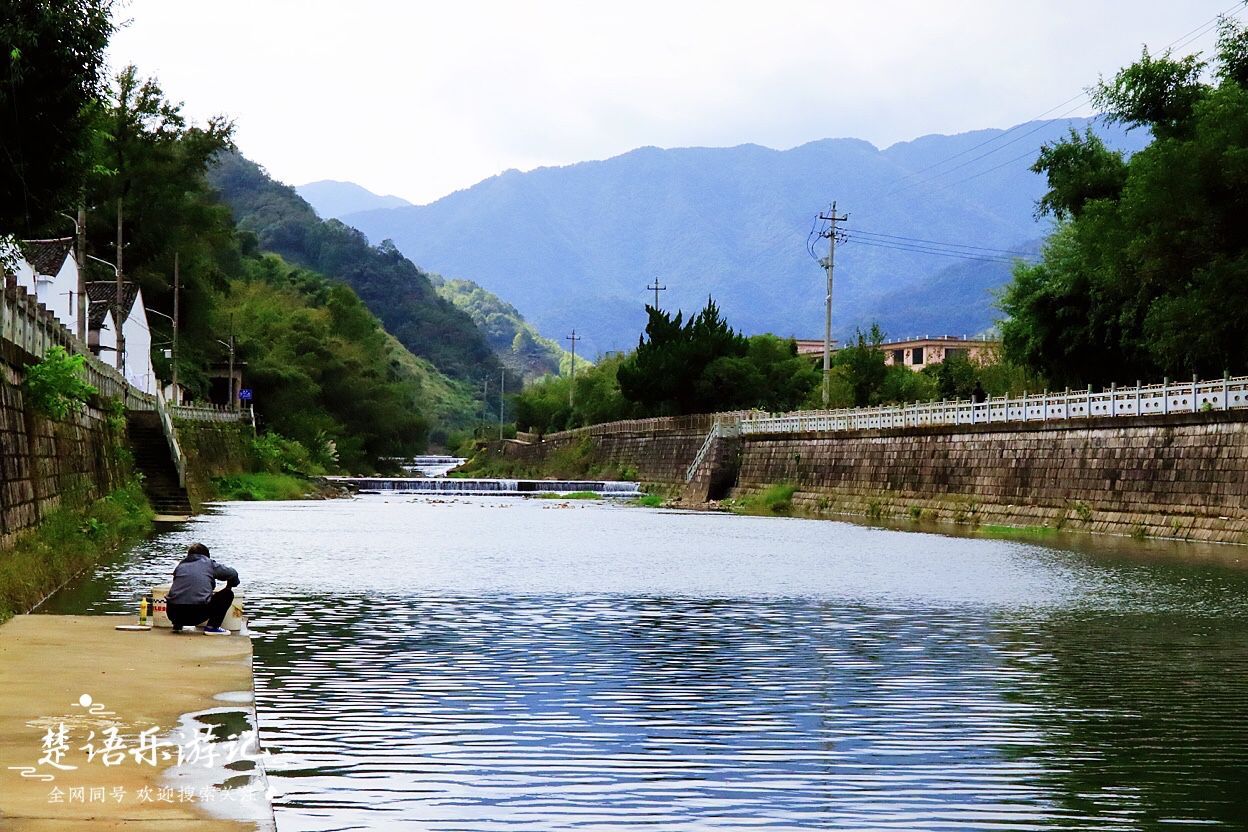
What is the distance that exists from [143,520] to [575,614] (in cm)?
1921

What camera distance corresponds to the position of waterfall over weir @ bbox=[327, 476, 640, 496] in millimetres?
80875

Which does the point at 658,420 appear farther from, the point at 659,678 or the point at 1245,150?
the point at 659,678

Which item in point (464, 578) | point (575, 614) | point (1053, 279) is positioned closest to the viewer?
point (575, 614)

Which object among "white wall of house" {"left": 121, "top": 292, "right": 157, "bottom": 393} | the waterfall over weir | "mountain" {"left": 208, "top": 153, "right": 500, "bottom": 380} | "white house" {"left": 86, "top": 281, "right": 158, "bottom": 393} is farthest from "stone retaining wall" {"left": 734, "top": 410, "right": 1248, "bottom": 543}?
"mountain" {"left": 208, "top": 153, "right": 500, "bottom": 380}

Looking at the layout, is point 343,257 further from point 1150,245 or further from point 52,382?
point 52,382

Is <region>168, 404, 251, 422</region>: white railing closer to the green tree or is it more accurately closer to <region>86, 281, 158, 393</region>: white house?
<region>86, 281, 158, 393</region>: white house

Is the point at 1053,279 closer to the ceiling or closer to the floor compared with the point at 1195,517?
closer to the ceiling

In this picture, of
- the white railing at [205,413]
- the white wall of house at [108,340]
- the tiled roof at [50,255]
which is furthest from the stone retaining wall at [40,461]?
the white wall of house at [108,340]

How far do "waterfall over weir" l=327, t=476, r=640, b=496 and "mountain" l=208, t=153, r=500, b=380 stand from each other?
104 meters

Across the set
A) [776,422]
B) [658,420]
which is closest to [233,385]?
[658,420]

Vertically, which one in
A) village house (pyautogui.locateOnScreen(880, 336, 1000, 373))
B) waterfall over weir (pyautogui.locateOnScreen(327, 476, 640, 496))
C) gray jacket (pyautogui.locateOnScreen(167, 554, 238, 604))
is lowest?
waterfall over weir (pyautogui.locateOnScreen(327, 476, 640, 496))

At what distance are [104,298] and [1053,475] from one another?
43359mm

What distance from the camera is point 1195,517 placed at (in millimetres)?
35406

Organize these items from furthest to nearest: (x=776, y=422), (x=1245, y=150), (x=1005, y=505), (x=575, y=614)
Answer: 1. (x=776, y=422)
2. (x=1005, y=505)
3. (x=1245, y=150)
4. (x=575, y=614)
